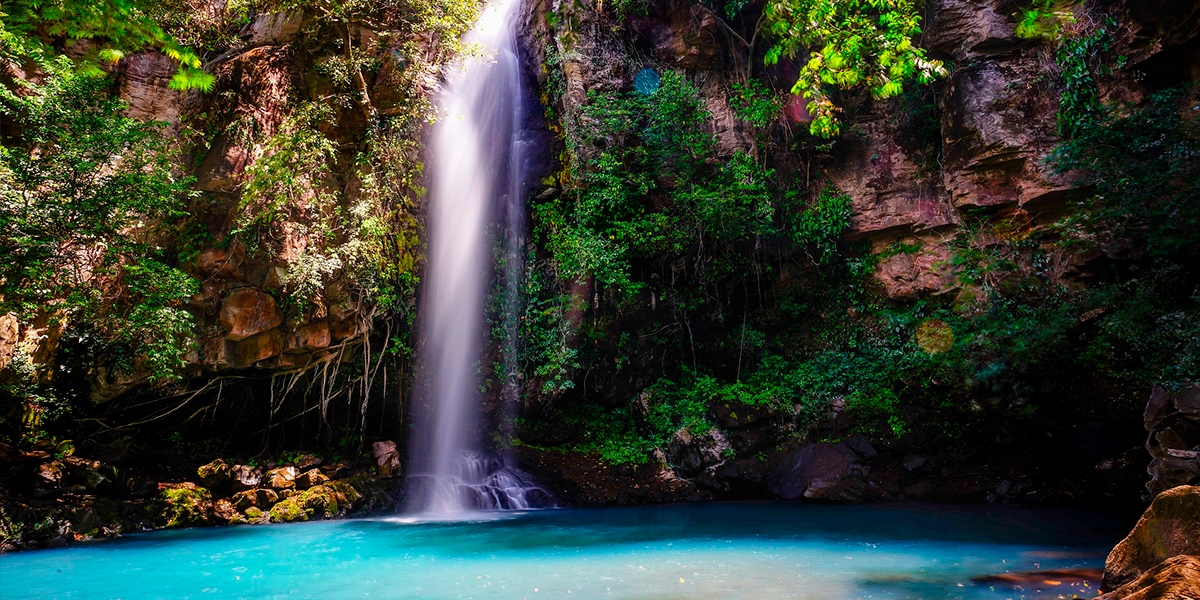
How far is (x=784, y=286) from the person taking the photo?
1332cm

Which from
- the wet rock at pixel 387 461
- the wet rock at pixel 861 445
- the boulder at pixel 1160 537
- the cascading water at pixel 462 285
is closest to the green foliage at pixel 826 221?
the wet rock at pixel 861 445

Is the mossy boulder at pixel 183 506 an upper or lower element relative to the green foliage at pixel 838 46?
lower

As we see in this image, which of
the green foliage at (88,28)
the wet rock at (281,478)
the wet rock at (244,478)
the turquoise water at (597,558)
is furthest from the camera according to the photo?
the wet rock at (281,478)

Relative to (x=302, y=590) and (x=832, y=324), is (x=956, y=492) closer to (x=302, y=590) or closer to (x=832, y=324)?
(x=832, y=324)

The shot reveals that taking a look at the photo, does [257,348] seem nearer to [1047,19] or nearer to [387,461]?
[387,461]

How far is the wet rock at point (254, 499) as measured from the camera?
916 centimetres

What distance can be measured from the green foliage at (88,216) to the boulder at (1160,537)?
978 cm

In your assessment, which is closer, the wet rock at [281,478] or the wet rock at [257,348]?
the wet rock at [257,348]

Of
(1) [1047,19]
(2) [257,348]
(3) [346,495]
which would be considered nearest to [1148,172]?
(1) [1047,19]

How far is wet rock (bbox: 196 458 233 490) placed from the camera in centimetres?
931

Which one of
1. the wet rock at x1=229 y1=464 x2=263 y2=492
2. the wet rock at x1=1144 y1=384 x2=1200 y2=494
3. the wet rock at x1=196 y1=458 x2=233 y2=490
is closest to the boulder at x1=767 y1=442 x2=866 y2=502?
the wet rock at x1=1144 y1=384 x2=1200 y2=494

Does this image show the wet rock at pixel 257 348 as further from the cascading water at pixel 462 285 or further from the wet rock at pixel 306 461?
the cascading water at pixel 462 285

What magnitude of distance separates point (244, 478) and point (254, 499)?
0.50 meters

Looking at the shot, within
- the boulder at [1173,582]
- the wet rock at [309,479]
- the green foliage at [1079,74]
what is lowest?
the wet rock at [309,479]
